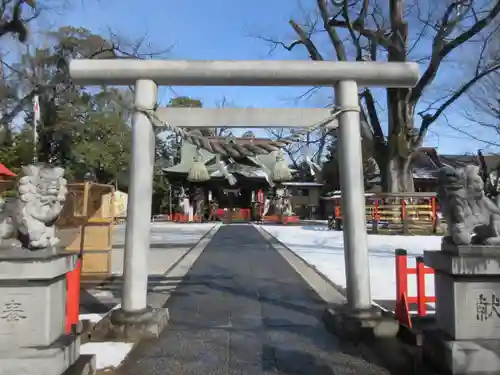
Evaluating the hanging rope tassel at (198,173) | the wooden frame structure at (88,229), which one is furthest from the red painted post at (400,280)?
the hanging rope tassel at (198,173)

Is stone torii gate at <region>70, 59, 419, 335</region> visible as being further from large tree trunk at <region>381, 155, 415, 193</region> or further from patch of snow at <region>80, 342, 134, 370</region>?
large tree trunk at <region>381, 155, 415, 193</region>

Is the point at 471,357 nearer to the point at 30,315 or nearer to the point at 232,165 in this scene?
the point at 30,315

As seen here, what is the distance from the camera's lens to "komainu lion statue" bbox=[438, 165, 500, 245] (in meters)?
3.55

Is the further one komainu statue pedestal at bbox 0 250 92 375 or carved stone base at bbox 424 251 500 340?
carved stone base at bbox 424 251 500 340

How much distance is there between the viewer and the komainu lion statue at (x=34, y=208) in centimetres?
336

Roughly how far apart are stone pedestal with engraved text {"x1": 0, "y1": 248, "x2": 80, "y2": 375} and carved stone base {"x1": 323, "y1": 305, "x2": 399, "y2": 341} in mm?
2928

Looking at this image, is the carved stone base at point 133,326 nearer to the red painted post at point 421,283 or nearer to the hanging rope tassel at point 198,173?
the red painted post at point 421,283

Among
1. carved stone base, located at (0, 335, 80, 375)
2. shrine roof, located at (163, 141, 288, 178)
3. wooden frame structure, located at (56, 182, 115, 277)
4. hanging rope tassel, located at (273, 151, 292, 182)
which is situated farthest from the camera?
shrine roof, located at (163, 141, 288, 178)

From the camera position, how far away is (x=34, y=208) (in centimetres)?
343

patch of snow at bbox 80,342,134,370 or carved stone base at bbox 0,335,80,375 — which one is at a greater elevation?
carved stone base at bbox 0,335,80,375

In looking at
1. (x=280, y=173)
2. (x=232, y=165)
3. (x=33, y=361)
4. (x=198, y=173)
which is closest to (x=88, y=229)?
(x=33, y=361)

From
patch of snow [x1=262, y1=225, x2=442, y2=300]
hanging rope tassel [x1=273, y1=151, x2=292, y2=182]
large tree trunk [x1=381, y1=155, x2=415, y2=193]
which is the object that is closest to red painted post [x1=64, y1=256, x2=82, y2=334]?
patch of snow [x1=262, y1=225, x2=442, y2=300]

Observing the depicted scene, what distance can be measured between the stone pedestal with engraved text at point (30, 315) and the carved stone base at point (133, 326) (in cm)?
131

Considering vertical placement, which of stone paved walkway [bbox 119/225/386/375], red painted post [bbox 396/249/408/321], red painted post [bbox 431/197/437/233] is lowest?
stone paved walkway [bbox 119/225/386/375]
